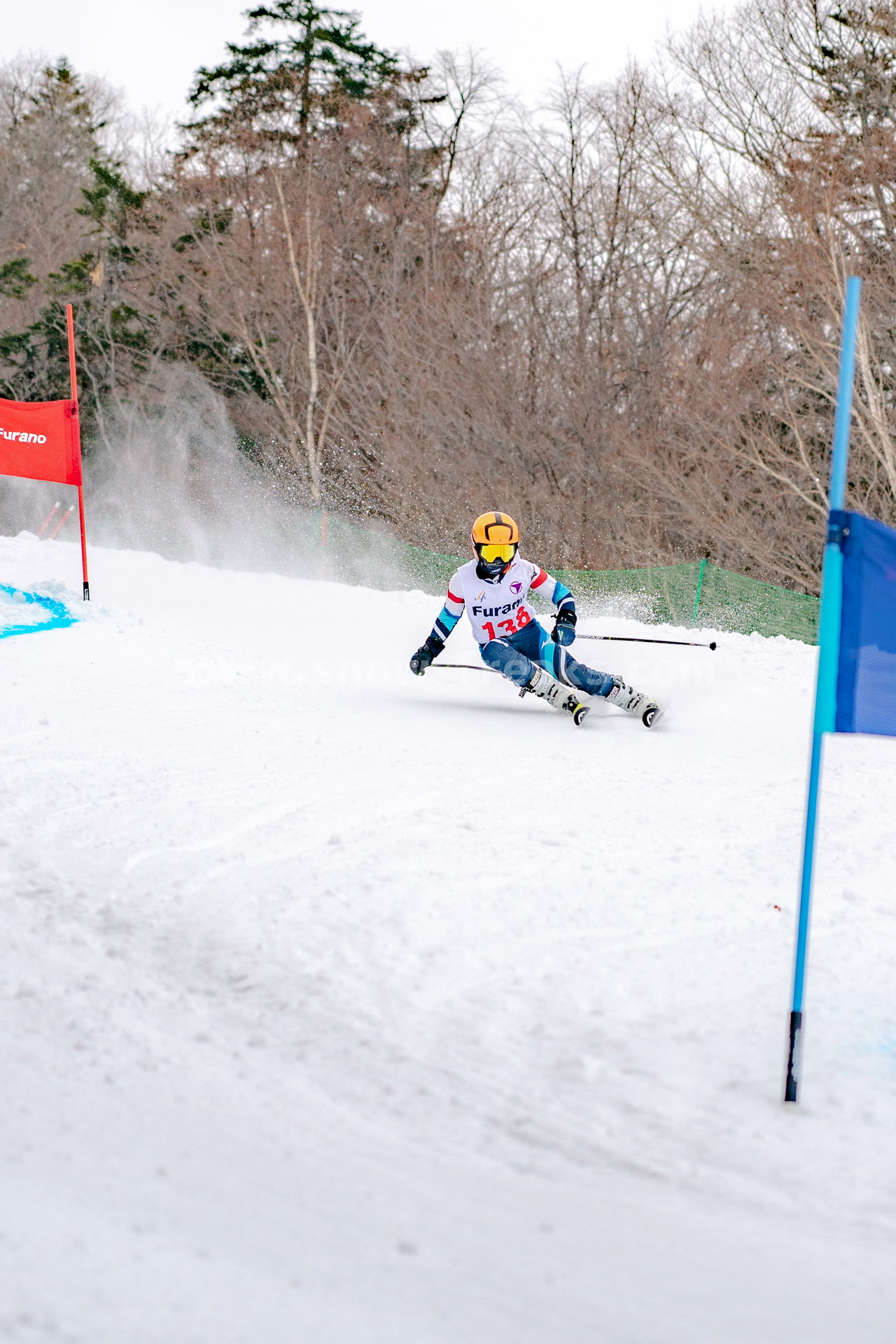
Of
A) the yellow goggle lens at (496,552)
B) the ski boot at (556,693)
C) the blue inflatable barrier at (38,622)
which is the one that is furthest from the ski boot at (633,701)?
the blue inflatable barrier at (38,622)

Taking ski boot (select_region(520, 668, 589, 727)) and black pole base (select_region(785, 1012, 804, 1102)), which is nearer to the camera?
black pole base (select_region(785, 1012, 804, 1102))

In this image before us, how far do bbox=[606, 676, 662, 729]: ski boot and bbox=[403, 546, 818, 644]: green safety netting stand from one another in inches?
225

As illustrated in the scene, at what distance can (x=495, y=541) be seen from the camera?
320 inches

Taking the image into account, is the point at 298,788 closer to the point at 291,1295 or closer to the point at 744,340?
the point at 291,1295

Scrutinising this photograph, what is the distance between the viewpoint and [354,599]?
14.4 m

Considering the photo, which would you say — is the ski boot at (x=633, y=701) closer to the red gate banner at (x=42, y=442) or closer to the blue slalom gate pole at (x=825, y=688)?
the blue slalom gate pole at (x=825, y=688)

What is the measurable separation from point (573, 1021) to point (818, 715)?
1099 millimetres

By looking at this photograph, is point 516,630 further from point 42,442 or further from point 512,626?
point 42,442

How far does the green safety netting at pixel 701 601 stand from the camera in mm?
13336

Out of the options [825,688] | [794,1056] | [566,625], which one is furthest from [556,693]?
[794,1056]

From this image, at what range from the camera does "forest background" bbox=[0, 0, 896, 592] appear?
56.7ft

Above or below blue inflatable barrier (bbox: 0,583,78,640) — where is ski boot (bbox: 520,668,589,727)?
below

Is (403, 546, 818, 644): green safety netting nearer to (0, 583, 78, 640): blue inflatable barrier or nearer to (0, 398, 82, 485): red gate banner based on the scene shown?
(0, 398, 82, 485): red gate banner

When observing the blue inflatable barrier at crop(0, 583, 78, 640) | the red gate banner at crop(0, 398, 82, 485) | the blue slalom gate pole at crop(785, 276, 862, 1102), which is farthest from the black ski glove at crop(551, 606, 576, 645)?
the red gate banner at crop(0, 398, 82, 485)
